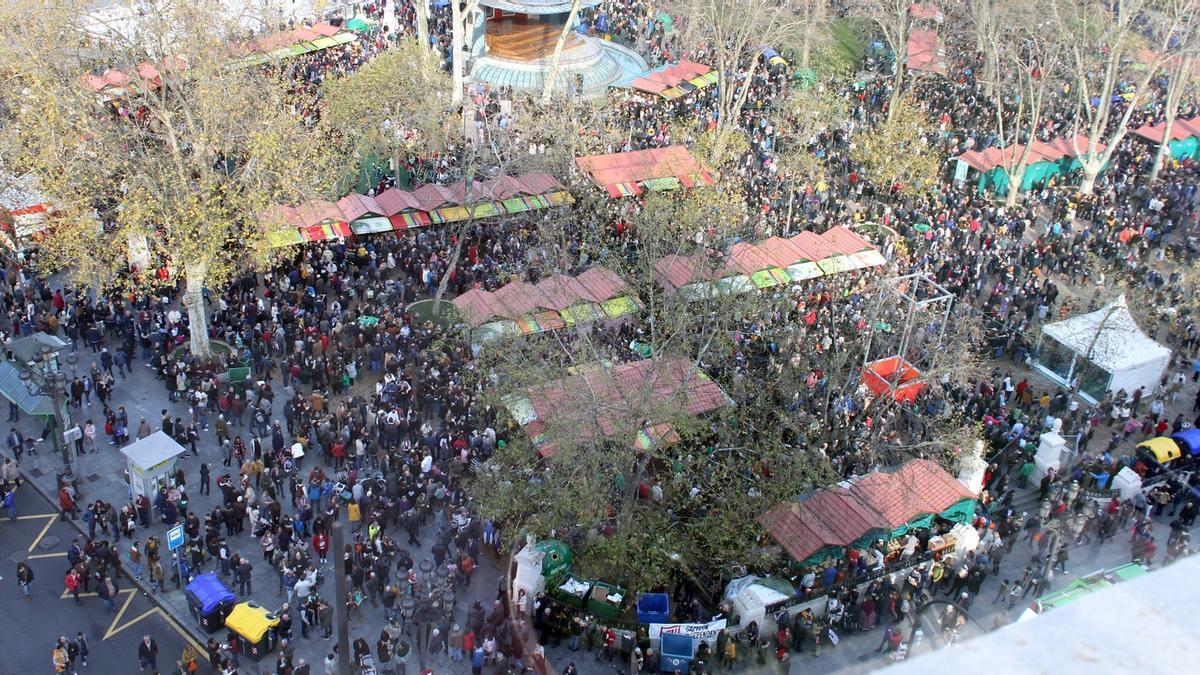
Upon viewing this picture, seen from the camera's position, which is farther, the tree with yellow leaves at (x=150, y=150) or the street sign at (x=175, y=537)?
the tree with yellow leaves at (x=150, y=150)

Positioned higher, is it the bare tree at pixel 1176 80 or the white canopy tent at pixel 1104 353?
the bare tree at pixel 1176 80

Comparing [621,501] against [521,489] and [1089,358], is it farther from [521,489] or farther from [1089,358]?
[1089,358]

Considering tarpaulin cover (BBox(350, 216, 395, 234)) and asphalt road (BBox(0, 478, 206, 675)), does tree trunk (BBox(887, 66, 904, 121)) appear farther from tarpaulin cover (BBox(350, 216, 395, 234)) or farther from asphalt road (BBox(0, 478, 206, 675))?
asphalt road (BBox(0, 478, 206, 675))

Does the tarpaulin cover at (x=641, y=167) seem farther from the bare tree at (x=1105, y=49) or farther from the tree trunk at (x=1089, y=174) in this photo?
the tree trunk at (x=1089, y=174)

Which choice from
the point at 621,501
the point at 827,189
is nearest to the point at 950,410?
the point at 621,501

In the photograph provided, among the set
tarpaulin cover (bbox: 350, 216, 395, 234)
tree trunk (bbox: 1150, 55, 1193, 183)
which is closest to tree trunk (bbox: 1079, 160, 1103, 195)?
tree trunk (bbox: 1150, 55, 1193, 183)

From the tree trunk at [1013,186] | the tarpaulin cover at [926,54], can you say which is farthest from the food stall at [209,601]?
the tarpaulin cover at [926,54]

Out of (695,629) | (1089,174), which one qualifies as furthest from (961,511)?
(1089,174)
